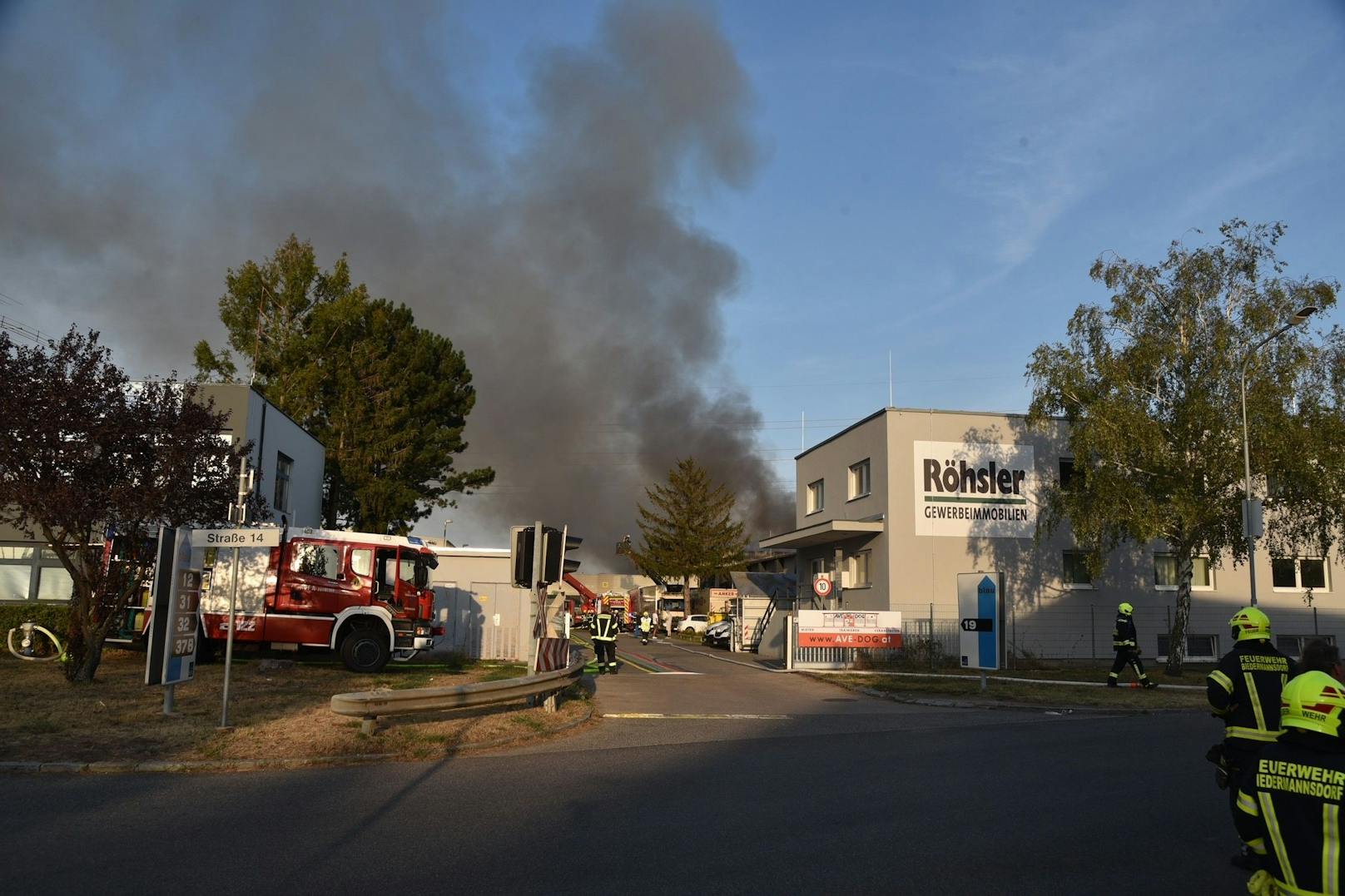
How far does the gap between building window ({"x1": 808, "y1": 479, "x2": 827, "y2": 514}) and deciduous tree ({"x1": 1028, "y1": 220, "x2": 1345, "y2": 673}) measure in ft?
36.7

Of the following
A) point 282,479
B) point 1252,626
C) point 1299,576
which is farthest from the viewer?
point 1299,576

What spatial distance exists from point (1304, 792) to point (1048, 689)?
1844cm

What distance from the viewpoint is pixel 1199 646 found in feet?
104

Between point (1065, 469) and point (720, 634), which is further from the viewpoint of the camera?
point (720, 634)

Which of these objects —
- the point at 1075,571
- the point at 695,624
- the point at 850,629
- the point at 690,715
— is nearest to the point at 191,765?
the point at 690,715

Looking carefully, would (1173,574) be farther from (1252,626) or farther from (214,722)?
(214,722)

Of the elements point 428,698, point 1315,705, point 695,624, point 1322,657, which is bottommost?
point 695,624

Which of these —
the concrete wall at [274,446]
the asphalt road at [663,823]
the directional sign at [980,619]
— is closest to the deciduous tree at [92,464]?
the concrete wall at [274,446]

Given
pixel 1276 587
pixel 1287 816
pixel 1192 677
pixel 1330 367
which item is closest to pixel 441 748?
pixel 1287 816

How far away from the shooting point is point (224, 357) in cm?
4612

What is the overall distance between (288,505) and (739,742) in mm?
25212

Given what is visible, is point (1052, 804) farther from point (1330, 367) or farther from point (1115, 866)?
point (1330, 367)

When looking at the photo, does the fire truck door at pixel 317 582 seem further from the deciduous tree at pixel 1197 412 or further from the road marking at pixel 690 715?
the deciduous tree at pixel 1197 412

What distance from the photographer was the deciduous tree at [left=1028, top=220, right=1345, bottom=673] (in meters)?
23.6
